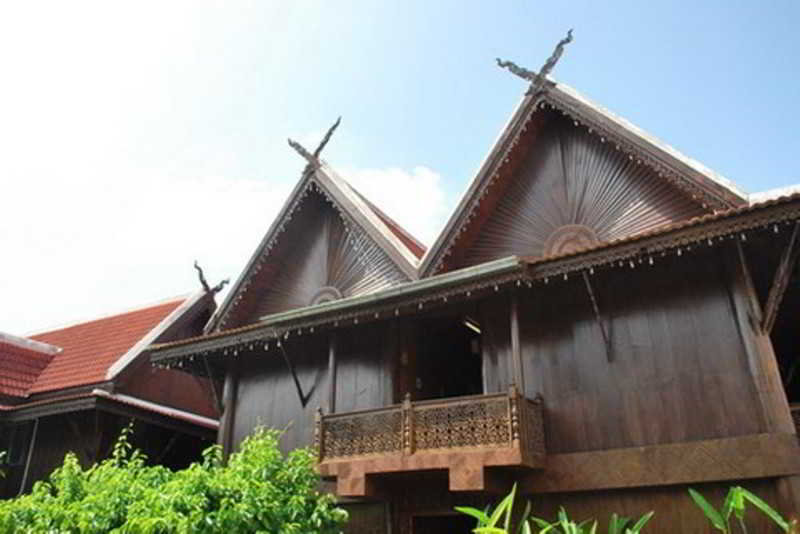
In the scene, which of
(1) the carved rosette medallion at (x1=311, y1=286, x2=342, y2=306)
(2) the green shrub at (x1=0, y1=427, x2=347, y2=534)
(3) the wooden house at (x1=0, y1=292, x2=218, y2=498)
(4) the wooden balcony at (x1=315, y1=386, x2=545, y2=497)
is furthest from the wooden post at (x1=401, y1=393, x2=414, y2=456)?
(3) the wooden house at (x1=0, y1=292, x2=218, y2=498)

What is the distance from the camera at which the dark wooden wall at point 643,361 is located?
8781 millimetres

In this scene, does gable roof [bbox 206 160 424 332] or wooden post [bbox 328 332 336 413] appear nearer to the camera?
wooden post [bbox 328 332 336 413]

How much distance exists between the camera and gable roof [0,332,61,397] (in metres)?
17.0

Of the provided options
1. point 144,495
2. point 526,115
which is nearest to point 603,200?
point 526,115

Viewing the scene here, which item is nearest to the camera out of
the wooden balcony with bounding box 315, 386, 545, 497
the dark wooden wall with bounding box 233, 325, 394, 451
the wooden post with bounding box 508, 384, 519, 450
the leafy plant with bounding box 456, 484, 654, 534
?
the leafy plant with bounding box 456, 484, 654, 534

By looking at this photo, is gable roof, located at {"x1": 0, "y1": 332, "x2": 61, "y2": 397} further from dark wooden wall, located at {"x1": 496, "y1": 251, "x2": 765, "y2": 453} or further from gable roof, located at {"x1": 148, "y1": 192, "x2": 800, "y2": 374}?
dark wooden wall, located at {"x1": 496, "y1": 251, "x2": 765, "y2": 453}

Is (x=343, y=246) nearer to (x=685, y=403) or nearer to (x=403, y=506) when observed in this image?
(x=403, y=506)

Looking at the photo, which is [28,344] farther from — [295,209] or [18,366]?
[295,209]

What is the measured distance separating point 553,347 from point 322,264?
5712mm

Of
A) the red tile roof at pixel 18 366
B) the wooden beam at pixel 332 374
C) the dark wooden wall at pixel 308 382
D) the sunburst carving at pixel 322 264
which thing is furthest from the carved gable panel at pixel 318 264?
the red tile roof at pixel 18 366

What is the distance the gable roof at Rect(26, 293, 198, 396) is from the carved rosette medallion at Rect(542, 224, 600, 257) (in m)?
10.6

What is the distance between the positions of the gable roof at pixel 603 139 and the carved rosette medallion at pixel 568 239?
1369 mm

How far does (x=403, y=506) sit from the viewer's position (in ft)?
35.0

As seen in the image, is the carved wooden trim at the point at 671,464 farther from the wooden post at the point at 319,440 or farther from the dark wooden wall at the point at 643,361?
the wooden post at the point at 319,440
